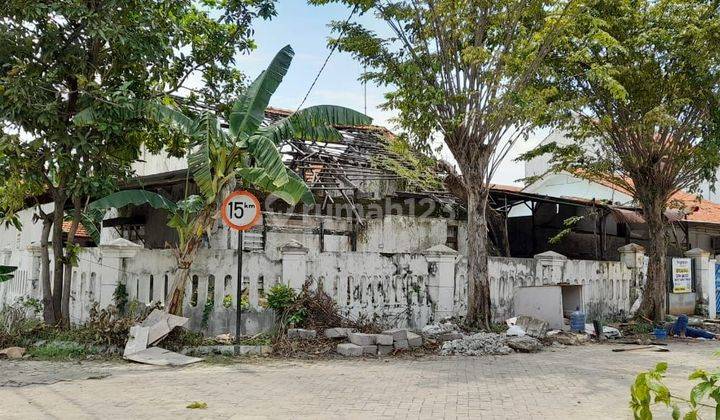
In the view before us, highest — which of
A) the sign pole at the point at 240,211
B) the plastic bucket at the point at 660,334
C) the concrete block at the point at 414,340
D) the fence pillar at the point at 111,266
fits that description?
the sign pole at the point at 240,211

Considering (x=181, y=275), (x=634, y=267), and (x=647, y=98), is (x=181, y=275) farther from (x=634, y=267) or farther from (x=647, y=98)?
(x=634, y=267)

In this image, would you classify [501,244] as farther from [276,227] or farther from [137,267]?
[137,267]

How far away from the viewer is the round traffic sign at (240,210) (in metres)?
9.09

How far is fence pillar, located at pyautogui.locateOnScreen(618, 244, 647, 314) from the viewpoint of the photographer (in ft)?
52.6

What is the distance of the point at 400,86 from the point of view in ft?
37.5

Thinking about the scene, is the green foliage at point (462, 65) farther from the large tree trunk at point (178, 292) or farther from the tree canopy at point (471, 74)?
the large tree trunk at point (178, 292)

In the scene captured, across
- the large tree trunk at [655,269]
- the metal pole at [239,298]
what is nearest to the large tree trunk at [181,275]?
the metal pole at [239,298]

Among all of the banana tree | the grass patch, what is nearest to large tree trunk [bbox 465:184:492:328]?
the banana tree

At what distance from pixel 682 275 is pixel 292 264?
12337 millimetres

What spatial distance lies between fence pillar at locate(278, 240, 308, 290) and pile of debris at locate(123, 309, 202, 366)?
178 centimetres

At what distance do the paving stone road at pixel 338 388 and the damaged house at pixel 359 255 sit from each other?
5.69 ft

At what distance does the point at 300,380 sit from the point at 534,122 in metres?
6.77

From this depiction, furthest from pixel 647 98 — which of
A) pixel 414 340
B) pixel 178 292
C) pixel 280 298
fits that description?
pixel 178 292

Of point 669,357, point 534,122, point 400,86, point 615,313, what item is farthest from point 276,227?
point 669,357
